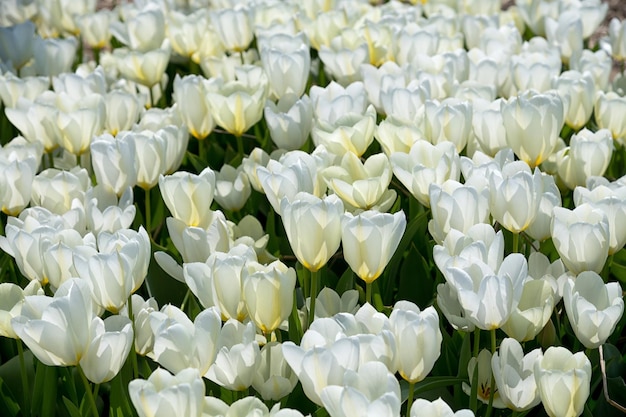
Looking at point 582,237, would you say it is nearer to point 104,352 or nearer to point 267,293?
point 267,293

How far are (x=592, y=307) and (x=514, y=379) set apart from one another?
0.17 meters

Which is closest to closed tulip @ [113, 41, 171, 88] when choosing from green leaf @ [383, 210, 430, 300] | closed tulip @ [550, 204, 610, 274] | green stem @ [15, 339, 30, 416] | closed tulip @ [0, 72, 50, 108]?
closed tulip @ [0, 72, 50, 108]

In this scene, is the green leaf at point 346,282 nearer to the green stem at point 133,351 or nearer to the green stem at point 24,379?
the green stem at point 133,351

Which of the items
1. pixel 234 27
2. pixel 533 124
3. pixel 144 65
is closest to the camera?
pixel 533 124

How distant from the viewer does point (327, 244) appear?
4.97 ft

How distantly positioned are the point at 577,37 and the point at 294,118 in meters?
1.21

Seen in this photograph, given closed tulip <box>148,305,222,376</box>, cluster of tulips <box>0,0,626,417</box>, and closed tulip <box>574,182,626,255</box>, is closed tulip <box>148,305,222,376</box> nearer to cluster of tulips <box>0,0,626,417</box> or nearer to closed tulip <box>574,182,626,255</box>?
cluster of tulips <box>0,0,626,417</box>

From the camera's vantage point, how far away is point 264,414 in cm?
120

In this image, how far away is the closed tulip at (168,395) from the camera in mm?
1160

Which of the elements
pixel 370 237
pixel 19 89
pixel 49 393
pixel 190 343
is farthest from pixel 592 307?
pixel 19 89

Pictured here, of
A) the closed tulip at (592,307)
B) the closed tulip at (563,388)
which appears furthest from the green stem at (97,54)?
the closed tulip at (563,388)

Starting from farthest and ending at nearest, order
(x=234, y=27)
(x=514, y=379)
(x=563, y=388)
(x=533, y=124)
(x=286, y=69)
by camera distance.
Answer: (x=234, y=27), (x=286, y=69), (x=533, y=124), (x=514, y=379), (x=563, y=388)

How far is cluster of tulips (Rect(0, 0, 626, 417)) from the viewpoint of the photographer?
1.31m

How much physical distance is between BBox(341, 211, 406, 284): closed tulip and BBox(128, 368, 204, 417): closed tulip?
41 centimetres
